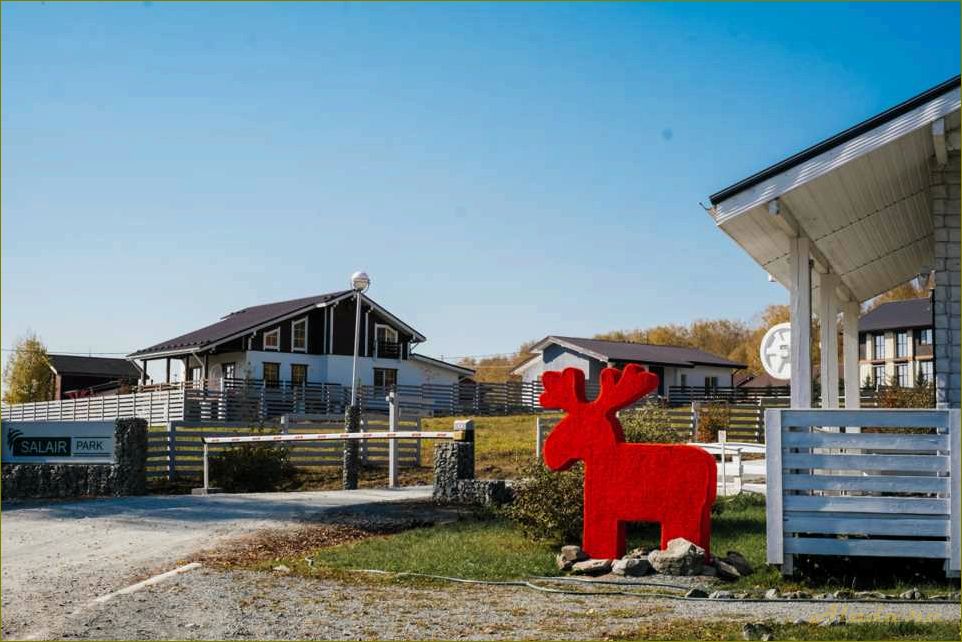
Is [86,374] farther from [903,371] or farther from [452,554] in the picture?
[452,554]

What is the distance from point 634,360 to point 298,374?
17.7 metres

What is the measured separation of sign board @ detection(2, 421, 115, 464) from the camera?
1795cm

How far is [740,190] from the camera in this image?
1059 cm

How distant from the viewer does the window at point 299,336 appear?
2007 inches

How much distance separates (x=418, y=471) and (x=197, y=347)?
26.9 metres

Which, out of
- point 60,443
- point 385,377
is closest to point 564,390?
point 60,443

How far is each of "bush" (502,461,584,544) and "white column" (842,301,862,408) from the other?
7635mm

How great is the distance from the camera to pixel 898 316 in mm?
60969

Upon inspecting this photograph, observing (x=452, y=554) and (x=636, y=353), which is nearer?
(x=452, y=554)

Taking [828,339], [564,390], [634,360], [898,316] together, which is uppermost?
[898,316]

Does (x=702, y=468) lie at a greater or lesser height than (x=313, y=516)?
greater

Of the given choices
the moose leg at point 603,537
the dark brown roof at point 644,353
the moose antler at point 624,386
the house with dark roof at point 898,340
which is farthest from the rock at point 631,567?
the house with dark roof at point 898,340

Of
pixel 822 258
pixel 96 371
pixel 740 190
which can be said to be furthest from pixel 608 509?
pixel 96 371

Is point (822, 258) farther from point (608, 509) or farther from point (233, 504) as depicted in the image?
point (233, 504)
